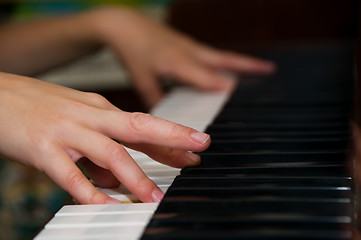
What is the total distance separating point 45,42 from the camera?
1277mm

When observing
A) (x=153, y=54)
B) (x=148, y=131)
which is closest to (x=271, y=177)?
(x=148, y=131)

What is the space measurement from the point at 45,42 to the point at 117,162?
78 centimetres

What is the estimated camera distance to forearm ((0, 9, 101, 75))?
1.25m

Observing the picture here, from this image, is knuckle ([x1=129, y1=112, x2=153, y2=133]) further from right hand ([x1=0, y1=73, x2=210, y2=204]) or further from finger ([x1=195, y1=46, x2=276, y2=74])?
finger ([x1=195, y1=46, x2=276, y2=74])

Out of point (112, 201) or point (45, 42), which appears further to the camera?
point (45, 42)

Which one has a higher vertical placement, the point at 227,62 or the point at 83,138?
the point at 227,62

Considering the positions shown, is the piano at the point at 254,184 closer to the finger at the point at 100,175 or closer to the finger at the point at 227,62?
the finger at the point at 100,175

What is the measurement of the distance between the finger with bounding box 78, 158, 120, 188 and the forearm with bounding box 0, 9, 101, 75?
0.67 m

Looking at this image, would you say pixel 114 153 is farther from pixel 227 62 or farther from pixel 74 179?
pixel 227 62

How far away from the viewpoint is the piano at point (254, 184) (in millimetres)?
458

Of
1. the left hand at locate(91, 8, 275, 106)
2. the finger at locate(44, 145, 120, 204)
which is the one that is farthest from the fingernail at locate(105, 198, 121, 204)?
the left hand at locate(91, 8, 275, 106)

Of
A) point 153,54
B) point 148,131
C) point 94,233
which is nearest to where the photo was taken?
point 94,233

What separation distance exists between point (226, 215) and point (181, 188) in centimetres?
8

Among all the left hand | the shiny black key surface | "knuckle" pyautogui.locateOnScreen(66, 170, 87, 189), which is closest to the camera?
the shiny black key surface
